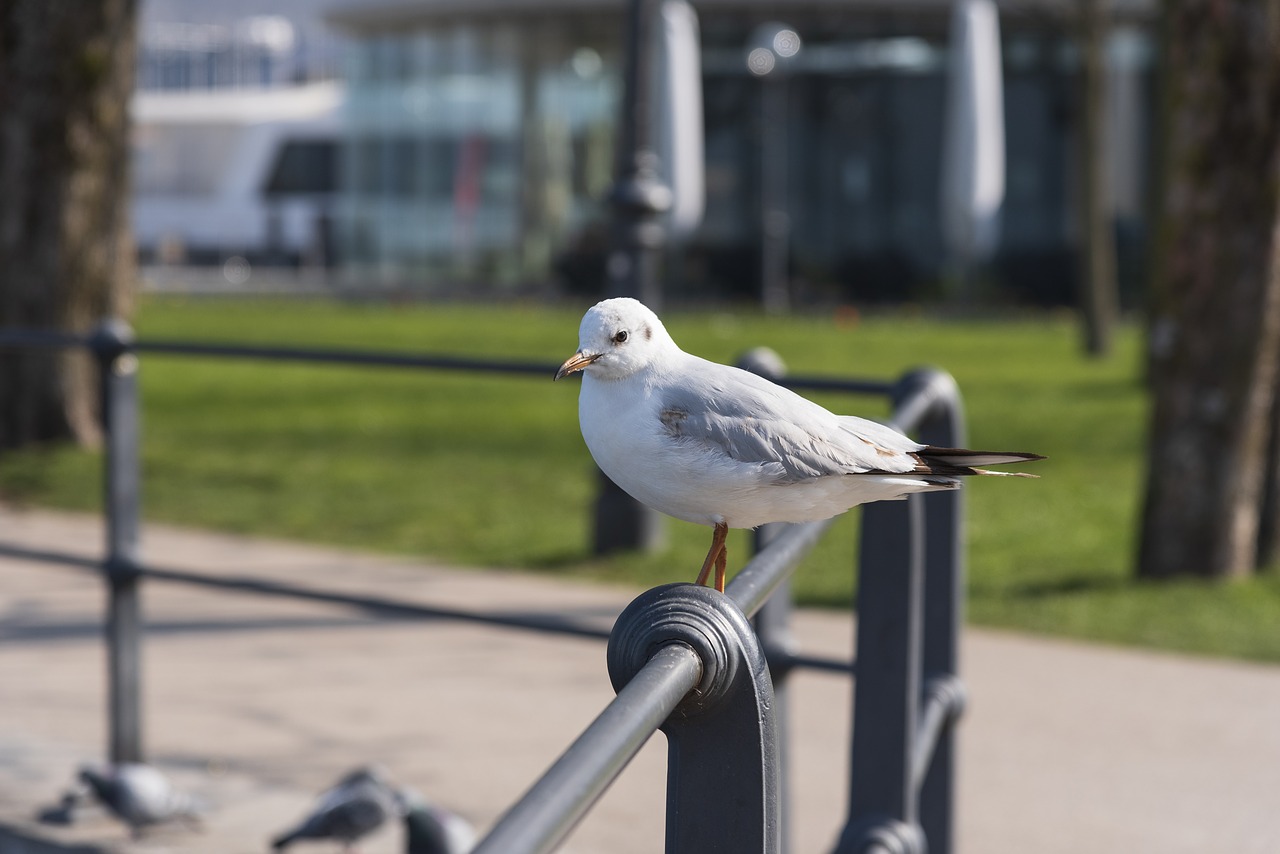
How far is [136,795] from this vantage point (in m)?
4.33

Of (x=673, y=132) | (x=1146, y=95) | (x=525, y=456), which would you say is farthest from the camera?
(x=1146, y=95)

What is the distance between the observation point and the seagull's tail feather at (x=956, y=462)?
1552 millimetres

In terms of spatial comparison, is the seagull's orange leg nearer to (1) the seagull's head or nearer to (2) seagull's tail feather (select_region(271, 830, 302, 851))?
(1) the seagull's head

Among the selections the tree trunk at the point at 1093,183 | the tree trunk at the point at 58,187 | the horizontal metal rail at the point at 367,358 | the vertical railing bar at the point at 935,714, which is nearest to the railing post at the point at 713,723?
the vertical railing bar at the point at 935,714

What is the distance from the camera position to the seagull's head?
5.16ft

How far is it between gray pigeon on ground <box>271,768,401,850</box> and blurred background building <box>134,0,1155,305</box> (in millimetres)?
31515

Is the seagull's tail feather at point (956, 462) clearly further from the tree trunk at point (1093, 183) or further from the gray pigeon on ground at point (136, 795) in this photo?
the tree trunk at point (1093, 183)

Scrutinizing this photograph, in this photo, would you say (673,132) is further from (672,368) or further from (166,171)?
(166,171)

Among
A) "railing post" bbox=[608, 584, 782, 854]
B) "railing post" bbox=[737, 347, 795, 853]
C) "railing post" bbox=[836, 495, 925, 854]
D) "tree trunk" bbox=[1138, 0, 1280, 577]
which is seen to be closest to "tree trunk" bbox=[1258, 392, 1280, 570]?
"tree trunk" bbox=[1138, 0, 1280, 577]

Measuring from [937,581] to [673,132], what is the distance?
14.0 metres

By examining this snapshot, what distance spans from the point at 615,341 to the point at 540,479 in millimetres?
9064

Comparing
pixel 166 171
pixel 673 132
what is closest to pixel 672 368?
pixel 673 132

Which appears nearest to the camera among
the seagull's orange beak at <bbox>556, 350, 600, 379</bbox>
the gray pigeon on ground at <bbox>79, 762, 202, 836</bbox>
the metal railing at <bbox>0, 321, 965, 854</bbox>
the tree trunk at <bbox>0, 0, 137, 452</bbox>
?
the metal railing at <bbox>0, 321, 965, 854</bbox>

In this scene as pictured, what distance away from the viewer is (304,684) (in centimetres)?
607
